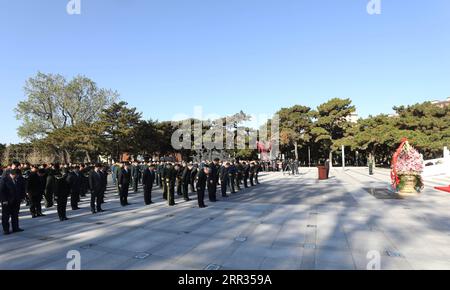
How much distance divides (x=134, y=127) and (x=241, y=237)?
3141 centimetres

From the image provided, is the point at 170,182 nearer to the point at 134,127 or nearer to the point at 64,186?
the point at 64,186

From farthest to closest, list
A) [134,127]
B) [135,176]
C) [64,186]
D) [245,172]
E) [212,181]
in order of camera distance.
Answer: [134,127] < [245,172] < [135,176] < [212,181] < [64,186]

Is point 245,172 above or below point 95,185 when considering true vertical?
below

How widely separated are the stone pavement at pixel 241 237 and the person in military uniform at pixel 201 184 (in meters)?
0.44

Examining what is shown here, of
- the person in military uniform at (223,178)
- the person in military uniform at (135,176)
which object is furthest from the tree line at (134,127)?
the person in military uniform at (223,178)

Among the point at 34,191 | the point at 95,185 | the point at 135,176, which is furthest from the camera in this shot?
the point at 135,176

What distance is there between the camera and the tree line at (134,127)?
3431 centimetres

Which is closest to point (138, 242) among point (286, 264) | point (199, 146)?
point (286, 264)

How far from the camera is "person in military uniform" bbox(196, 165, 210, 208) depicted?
433 inches

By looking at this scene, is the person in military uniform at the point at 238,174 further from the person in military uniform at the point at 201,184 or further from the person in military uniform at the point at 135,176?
the person in military uniform at the point at 135,176

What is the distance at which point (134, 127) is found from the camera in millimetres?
35938

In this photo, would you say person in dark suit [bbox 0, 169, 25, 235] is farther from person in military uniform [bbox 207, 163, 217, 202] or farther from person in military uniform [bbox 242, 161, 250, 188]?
person in military uniform [bbox 242, 161, 250, 188]

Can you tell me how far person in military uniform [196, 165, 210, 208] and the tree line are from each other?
24432 millimetres

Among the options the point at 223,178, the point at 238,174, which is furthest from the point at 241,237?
the point at 238,174
